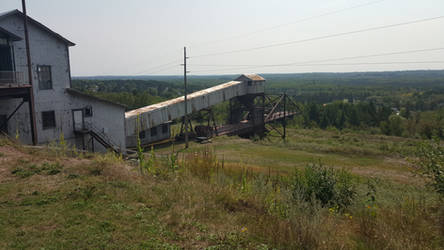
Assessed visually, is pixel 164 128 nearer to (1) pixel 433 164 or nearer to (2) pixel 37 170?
(2) pixel 37 170

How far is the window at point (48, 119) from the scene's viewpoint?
21141 millimetres

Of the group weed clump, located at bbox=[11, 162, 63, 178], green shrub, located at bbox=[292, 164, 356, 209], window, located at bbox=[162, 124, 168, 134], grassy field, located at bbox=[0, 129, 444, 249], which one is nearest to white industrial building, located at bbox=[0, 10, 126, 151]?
weed clump, located at bbox=[11, 162, 63, 178]

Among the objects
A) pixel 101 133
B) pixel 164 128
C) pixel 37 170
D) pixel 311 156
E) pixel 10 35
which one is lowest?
pixel 311 156

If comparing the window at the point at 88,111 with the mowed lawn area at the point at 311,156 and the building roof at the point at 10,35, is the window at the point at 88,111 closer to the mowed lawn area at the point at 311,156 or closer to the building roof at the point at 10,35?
the building roof at the point at 10,35

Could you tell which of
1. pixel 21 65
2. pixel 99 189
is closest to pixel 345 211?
pixel 99 189

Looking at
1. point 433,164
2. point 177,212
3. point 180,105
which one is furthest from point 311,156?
point 177,212

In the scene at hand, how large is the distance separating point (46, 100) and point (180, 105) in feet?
45.9

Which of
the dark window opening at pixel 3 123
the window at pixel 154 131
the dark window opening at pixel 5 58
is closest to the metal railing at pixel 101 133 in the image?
the dark window opening at pixel 3 123

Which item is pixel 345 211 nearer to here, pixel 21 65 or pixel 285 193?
pixel 285 193

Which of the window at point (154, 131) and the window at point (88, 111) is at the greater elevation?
the window at point (88, 111)

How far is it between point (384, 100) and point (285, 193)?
13567 centimetres

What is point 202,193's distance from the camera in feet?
25.8

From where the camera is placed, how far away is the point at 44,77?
21.1 meters

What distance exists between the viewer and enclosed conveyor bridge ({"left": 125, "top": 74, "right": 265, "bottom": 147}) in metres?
28.7
